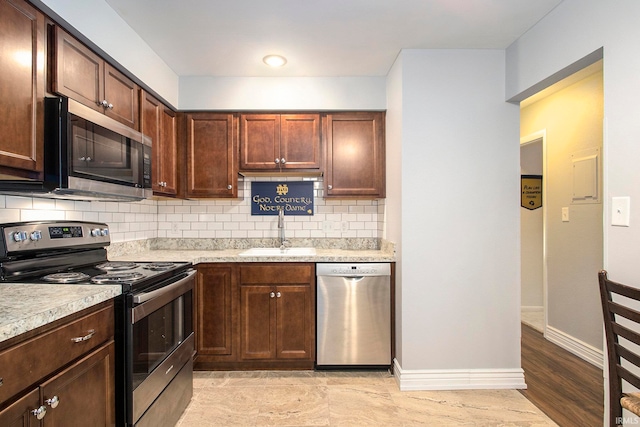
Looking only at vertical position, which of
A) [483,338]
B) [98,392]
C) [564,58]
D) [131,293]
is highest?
[564,58]

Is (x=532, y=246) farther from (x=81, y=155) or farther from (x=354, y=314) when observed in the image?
(x=81, y=155)

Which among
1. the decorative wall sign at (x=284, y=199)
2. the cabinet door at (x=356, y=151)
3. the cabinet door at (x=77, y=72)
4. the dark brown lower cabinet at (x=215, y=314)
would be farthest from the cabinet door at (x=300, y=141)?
the cabinet door at (x=77, y=72)

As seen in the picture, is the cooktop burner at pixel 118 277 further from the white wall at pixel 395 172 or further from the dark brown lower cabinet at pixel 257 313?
the white wall at pixel 395 172

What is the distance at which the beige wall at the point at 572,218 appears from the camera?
2904 mm

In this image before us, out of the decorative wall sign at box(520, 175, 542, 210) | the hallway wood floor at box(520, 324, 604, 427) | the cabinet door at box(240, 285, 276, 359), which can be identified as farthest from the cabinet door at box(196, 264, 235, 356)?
the decorative wall sign at box(520, 175, 542, 210)

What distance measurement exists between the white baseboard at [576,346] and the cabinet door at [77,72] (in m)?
3.89

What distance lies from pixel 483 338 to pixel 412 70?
197 centimetres

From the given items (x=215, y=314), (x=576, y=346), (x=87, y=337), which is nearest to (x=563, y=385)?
(x=576, y=346)

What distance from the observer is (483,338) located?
A: 2.51 m

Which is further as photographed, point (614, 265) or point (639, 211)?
point (614, 265)

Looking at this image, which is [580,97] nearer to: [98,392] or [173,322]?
[173,322]

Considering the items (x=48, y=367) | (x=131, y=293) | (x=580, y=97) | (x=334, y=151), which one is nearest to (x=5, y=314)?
(x=48, y=367)

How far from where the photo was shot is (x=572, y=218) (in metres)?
3.17

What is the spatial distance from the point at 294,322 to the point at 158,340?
1.11 meters
